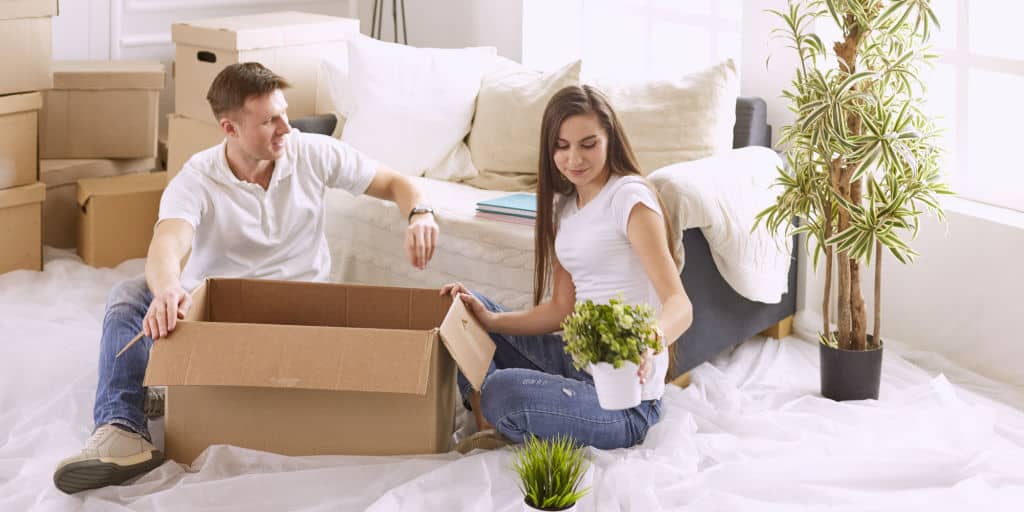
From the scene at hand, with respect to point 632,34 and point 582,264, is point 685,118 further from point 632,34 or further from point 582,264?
point 632,34

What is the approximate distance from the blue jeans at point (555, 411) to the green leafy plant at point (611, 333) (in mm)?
359

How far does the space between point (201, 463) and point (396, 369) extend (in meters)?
0.49

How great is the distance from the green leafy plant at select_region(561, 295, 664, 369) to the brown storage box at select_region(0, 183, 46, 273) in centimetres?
259

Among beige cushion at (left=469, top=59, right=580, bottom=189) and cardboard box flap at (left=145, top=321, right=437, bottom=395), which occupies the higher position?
beige cushion at (left=469, top=59, right=580, bottom=189)

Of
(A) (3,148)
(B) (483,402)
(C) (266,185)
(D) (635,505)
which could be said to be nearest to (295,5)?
(A) (3,148)

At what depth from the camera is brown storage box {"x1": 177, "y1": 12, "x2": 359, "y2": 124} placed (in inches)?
151

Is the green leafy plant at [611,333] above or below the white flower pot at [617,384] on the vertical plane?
above

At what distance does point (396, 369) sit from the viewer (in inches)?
85.8

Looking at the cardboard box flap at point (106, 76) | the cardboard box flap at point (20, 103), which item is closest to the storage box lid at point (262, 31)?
the cardboard box flap at point (106, 76)

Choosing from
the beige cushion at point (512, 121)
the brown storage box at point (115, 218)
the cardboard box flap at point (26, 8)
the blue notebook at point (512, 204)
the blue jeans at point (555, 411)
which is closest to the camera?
the blue jeans at point (555, 411)

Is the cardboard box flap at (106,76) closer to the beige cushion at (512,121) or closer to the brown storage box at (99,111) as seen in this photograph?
the brown storage box at (99,111)

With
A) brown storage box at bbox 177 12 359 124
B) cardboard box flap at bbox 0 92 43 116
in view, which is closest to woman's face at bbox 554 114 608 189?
brown storage box at bbox 177 12 359 124

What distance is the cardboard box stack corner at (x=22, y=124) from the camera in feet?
12.6

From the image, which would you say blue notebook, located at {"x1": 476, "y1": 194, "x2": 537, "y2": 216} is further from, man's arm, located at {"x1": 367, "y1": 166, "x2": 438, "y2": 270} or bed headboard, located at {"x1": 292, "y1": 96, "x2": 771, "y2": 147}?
bed headboard, located at {"x1": 292, "y1": 96, "x2": 771, "y2": 147}
